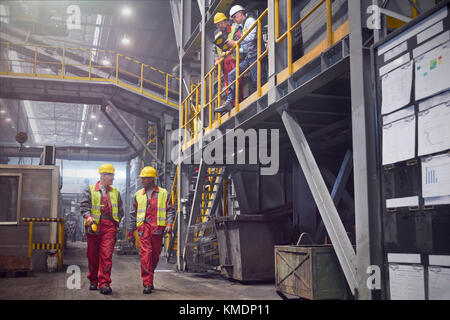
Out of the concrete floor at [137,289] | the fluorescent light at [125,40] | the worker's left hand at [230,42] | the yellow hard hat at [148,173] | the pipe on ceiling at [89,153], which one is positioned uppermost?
the fluorescent light at [125,40]

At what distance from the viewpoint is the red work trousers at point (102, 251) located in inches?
253

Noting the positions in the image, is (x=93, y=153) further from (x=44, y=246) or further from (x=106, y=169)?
(x=106, y=169)

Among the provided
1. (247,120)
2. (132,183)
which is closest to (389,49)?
(247,120)

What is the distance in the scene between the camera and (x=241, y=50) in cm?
802

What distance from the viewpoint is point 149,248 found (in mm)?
6613

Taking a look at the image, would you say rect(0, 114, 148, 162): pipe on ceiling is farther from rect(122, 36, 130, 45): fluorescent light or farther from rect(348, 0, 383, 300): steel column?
rect(348, 0, 383, 300): steel column

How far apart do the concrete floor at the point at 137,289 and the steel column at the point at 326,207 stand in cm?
206

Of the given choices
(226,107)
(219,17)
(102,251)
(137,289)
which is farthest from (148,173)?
(219,17)

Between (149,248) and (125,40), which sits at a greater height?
(125,40)

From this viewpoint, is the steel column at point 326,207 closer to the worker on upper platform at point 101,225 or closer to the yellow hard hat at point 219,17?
the worker on upper platform at point 101,225

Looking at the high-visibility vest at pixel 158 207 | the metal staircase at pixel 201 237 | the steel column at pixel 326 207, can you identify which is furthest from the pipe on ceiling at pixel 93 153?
the steel column at pixel 326 207

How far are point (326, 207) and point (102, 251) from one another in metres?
3.33

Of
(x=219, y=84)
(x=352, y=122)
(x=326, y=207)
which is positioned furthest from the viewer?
(x=219, y=84)

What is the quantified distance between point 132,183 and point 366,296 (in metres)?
30.0
